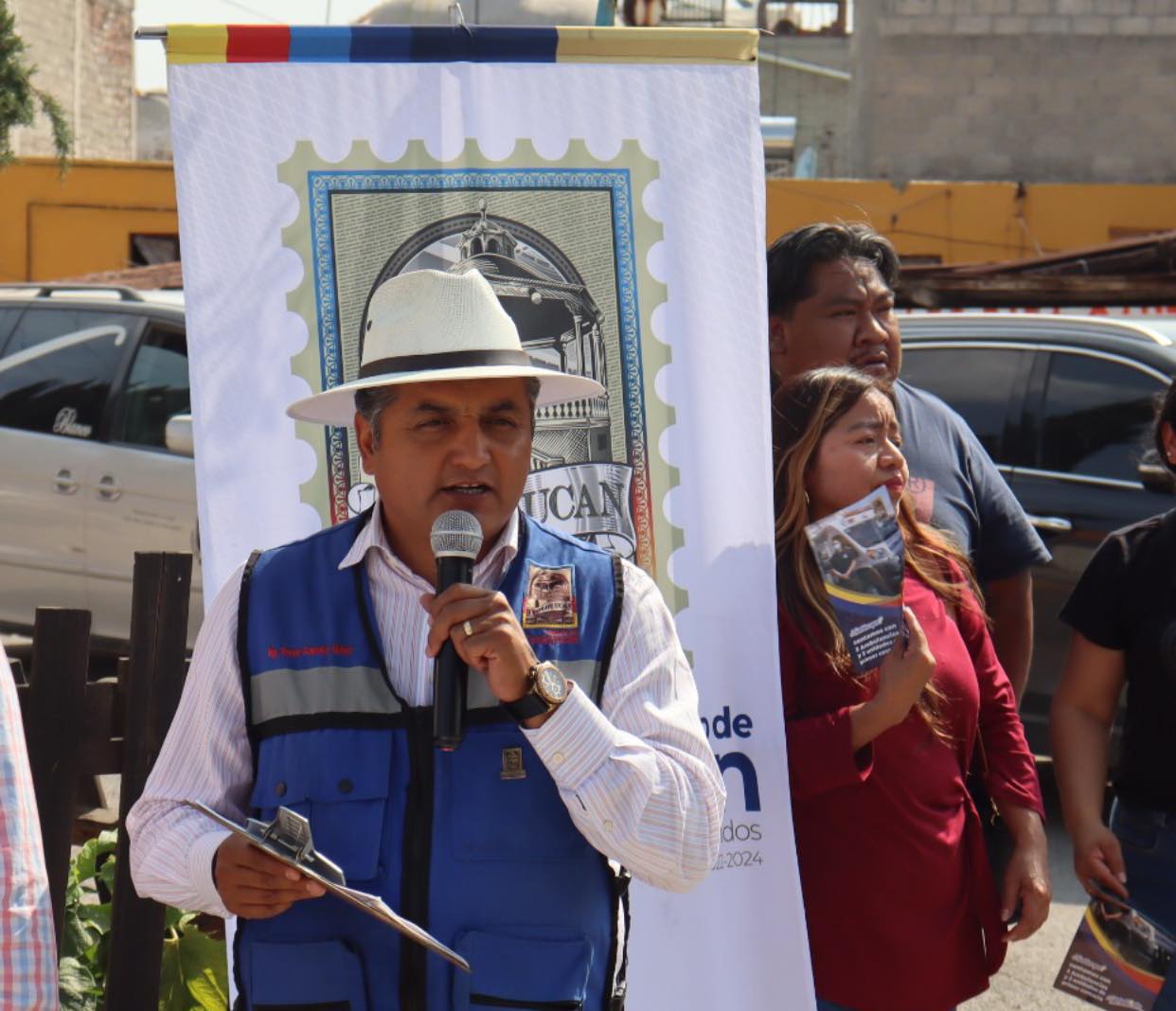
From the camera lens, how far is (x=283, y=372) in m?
3.10

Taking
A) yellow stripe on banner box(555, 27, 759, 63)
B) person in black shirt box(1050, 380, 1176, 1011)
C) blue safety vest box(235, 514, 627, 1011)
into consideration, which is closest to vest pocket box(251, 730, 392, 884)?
blue safety vest box(235, 514, 627, 1011)

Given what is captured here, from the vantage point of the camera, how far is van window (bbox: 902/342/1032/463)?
7.11 m

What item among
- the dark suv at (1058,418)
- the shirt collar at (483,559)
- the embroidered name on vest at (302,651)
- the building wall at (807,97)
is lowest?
the embroidered name on vest at (302,651)

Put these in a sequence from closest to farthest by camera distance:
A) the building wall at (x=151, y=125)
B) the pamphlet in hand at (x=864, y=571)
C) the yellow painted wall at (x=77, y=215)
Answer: the pamphlet in hand at (x=864, y=571) < the yellow painted wall at (x=77, y=215) < the building wall at (x=151, y=125)

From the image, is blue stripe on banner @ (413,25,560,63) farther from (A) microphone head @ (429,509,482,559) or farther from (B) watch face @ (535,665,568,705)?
(B) watch face @ (535,665,568,705)

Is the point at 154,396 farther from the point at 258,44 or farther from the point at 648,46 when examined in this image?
the point at 648,46

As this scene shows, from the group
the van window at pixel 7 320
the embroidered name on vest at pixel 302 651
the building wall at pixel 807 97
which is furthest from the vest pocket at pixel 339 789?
the building wall at pixel 807 97

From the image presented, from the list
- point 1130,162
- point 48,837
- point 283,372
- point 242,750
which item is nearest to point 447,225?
point 283,372

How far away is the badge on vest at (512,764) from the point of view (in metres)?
2.22

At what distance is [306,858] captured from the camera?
204cm

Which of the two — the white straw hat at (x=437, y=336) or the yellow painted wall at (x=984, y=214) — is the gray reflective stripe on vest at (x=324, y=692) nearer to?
the white straw hat at (x=437, y=336)

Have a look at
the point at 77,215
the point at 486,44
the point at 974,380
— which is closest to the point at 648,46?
the point at 486,44

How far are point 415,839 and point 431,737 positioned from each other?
13 cm

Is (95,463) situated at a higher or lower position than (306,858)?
higher
